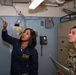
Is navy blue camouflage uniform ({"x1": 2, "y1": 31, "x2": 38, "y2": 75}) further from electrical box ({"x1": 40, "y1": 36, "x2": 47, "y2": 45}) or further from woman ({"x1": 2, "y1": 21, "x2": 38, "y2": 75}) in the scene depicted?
electrical box ({"x1": 40, "y1": 36, "x2": 47, "y2": 45})

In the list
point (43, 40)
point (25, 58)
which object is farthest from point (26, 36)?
point (43, 40)

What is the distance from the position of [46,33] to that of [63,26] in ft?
1.84

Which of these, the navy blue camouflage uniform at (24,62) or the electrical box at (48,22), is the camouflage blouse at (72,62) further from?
the electrical box at (48,22)

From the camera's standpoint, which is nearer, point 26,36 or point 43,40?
point 26,36

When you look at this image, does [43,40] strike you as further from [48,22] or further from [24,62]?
[24,62]

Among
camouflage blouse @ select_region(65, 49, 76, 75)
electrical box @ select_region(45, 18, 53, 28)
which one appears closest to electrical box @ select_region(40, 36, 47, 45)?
electrical box @ select_region(45, 18, 53, 28)

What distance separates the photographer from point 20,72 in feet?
8.75

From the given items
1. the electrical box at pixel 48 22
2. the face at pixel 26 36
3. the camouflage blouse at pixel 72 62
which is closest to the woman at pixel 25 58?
the face at pixel 26 36

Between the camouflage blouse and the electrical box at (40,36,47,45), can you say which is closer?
the camouflage blouse

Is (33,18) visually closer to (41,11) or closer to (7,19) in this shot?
(41,11)

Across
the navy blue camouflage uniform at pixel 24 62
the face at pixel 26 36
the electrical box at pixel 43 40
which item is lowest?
the navy blue camouflage uniform at pixel 24 62

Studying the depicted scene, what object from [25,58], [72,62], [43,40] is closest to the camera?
[72,62]

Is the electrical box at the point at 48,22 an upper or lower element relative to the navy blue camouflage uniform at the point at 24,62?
upper

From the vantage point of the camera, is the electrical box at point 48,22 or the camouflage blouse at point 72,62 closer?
the camouflage blouse at point 72,62
